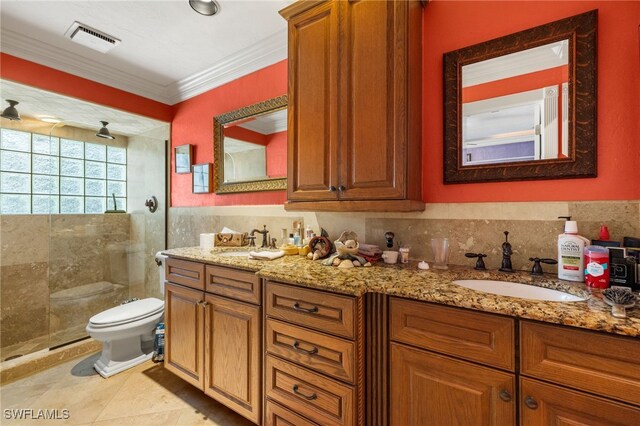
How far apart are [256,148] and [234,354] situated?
158 cm

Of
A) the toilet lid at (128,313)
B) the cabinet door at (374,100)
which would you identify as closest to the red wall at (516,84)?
the cabinet door at (374,100)

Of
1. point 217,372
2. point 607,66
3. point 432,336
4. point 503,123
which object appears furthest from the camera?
point 217,372

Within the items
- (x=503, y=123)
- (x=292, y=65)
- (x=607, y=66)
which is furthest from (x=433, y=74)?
(x=292, y=65)

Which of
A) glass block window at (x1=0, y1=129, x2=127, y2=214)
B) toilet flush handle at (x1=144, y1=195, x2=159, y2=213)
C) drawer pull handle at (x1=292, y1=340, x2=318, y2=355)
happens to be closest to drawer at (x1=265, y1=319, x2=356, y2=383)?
drawer pull handle at (x1=292, y1=340, x2=318, y2=355)

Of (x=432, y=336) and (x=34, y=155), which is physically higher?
(x=34, y=155)

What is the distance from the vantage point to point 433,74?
157 centimetres

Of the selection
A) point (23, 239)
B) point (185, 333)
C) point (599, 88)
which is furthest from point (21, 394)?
point (599, 88)

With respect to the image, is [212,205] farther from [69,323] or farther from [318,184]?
[69,323]

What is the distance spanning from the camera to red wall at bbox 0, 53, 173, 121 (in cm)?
212

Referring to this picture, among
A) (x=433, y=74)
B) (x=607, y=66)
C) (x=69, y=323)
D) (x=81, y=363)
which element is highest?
(x=433, y=74)

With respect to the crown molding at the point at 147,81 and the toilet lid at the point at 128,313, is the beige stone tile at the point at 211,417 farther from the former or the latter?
the crown molding at the point at 147,81

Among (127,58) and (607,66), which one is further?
(127,58)

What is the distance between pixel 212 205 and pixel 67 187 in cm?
202

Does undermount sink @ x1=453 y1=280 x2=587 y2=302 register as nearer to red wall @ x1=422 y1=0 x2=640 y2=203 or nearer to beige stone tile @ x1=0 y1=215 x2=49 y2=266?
red wall @ x1=422 y1=0 x2=640 y2=203
